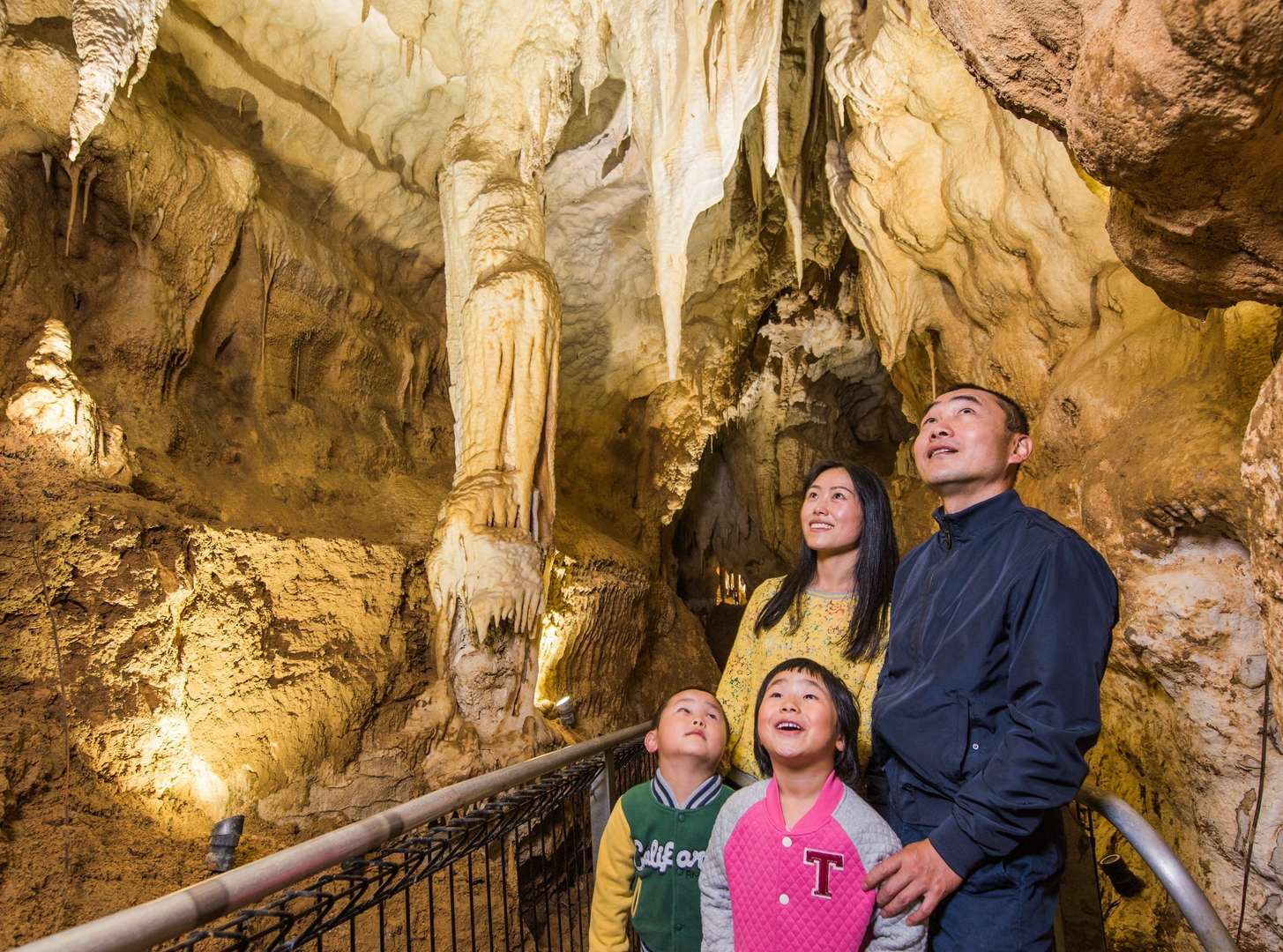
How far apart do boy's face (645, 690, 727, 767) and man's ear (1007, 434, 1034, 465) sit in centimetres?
87

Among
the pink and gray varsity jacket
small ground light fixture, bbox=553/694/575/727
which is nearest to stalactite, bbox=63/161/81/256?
small ground light fixture, bbox=553/694/575/727

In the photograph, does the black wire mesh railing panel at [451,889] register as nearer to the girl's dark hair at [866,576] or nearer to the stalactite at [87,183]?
the girl's dark hair at [866,576]

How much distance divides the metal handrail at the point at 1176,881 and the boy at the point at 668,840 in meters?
0.86

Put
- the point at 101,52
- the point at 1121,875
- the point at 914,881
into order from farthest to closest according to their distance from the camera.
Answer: the point at 101,52 < the point at 1121,875 < the point at 914,881

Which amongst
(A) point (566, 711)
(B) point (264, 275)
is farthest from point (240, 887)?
(B) point (264, 275)

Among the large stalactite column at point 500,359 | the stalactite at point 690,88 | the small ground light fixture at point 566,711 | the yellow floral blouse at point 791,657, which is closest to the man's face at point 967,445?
the yellow floral blouse at point 791,657

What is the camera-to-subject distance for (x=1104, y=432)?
4652mm

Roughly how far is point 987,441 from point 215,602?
5315 mm

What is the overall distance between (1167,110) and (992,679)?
3.51 feet

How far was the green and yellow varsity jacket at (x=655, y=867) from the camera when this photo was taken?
6.33 feet

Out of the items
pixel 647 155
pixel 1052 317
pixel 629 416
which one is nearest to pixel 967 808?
pixel 1052 317

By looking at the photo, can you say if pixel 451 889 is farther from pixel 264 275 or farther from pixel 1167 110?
pixel 264 275

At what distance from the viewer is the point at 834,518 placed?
2031 millimetres

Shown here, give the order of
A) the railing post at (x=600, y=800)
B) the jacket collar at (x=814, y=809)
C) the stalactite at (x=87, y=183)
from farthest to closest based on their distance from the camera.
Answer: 1. the stalactite at (x=87, y=183)
2. the railing post at (x=600, y=800)
3. the jacket collar at (x=814, y=809)
